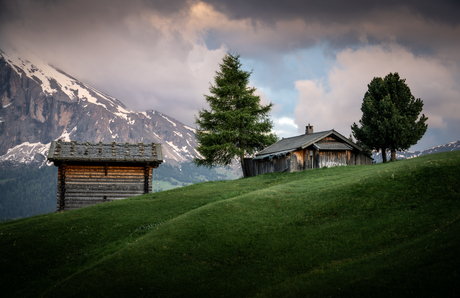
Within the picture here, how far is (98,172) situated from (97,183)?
114cm

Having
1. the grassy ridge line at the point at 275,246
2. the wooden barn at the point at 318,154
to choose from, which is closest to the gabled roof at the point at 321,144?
the wooden barn at the point at 318,154

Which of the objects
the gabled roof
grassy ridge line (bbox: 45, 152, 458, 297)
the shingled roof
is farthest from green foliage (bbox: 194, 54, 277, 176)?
grassy ridge line (bbox: 45, 152, 458, 297)

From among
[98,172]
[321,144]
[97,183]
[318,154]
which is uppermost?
[321,144]

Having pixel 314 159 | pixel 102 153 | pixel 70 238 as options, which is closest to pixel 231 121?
pixel 314 159

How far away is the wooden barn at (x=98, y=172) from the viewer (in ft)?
94.4

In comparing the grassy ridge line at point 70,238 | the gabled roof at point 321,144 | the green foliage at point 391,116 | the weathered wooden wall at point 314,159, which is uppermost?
the green foliage at point 391,116

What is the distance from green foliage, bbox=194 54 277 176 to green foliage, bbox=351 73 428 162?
13.9 m

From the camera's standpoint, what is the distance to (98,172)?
97.6ft

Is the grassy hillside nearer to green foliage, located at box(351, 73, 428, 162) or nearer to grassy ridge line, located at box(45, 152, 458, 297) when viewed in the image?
grassy ridge line, located at box(45, 152, 458, 297)

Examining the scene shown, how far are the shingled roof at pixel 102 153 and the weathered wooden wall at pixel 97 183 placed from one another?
3.55 feet

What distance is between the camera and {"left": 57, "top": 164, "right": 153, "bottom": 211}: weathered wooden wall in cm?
2878

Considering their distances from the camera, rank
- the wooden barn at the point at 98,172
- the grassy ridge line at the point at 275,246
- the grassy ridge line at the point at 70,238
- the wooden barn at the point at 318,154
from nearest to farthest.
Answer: the grassy ridge line at the point at 275,246
the grassy ridge line at the point at 70,238
the wooden barn at the point at 98,172
the wooden barn at the point at 318,154

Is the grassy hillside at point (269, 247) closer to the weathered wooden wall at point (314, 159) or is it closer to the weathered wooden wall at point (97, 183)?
the weathered wooden wall at point (97, 183)

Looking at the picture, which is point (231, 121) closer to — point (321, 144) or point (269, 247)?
point (321, 144)
